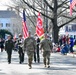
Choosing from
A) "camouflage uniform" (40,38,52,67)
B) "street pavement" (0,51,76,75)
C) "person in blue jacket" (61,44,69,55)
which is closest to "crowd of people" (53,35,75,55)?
"person in blue jacket" (61,44,69,55)

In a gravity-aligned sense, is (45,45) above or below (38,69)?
above

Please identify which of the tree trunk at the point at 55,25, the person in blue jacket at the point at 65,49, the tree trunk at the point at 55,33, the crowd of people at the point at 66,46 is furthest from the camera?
the tree trunk at the point at 55,33

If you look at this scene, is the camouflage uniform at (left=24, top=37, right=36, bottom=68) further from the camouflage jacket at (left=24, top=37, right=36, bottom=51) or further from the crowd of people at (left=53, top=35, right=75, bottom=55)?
the crowd of people at (left=53, top=35, right=75, bottom=55)

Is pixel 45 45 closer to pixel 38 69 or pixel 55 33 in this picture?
pixel 38 69

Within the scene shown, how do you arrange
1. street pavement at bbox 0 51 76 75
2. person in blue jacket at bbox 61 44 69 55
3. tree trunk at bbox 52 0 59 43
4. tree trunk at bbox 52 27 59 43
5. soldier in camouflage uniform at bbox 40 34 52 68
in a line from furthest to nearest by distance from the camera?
1. tree trunk at bbox 52 27 59 43
2. tree trunk at bbox 52 0 59 43
3. person in blue jacket at bbox 61 44 69 55
4. soldier in camouflage uniform at bbox 40 34 52 68
5. street pavement at bbox 0 51 76 75

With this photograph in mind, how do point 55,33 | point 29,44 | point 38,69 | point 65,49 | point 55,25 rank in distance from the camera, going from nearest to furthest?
1. point 38,69
2. point 29,44
3. point 65,49
4. point 55,25
5. point 55,33

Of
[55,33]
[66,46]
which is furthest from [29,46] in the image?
[55,33]

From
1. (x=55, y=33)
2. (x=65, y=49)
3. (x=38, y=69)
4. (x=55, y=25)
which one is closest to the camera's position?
(x=38, y=69)

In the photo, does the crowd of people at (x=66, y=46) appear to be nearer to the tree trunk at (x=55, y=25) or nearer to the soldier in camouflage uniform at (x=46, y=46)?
the tree trunk at (x=55, y=25)

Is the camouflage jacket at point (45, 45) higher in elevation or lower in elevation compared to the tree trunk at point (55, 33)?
lower

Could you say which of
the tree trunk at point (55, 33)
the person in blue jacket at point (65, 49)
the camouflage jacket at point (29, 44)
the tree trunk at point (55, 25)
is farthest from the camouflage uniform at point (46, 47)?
the tree trunk at point (55, 33)

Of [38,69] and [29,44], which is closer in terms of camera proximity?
[38,69]

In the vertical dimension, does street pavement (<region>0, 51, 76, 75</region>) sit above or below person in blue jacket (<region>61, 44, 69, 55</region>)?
below

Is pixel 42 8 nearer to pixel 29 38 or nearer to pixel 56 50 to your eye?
pixel 56 50
